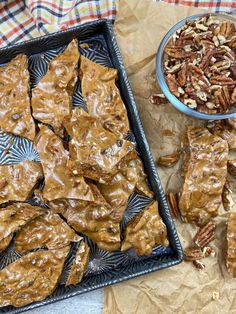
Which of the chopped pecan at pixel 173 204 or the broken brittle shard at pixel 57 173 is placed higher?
the broken brittle shard at pixel 57 173

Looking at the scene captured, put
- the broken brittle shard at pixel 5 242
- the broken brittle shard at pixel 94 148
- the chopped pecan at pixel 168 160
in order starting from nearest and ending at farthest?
the broken brittle shard at pixel 94 148, the broken brittle shard at pixel 5 242, the chopped pecan at pixel 168 160

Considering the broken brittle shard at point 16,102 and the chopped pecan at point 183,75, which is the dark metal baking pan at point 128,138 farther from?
the chopped pecan at point 183,75

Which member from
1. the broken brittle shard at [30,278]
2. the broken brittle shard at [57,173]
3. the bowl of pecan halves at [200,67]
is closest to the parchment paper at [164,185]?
the bowl of pecan halves at [200,67]

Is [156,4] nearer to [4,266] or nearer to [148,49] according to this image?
[148,49]

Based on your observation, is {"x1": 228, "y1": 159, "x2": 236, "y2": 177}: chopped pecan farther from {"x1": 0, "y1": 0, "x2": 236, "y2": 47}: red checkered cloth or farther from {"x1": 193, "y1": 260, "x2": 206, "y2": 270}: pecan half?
{"x1": 0, "y1": 0, "x2": 236, "y2": 47}: red checkered cloth

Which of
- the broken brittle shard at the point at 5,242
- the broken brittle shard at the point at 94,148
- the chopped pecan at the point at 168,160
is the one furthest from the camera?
the chopped pecan at the point at 168,160

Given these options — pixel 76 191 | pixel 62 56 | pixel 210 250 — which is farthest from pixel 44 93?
pixel 210 250
